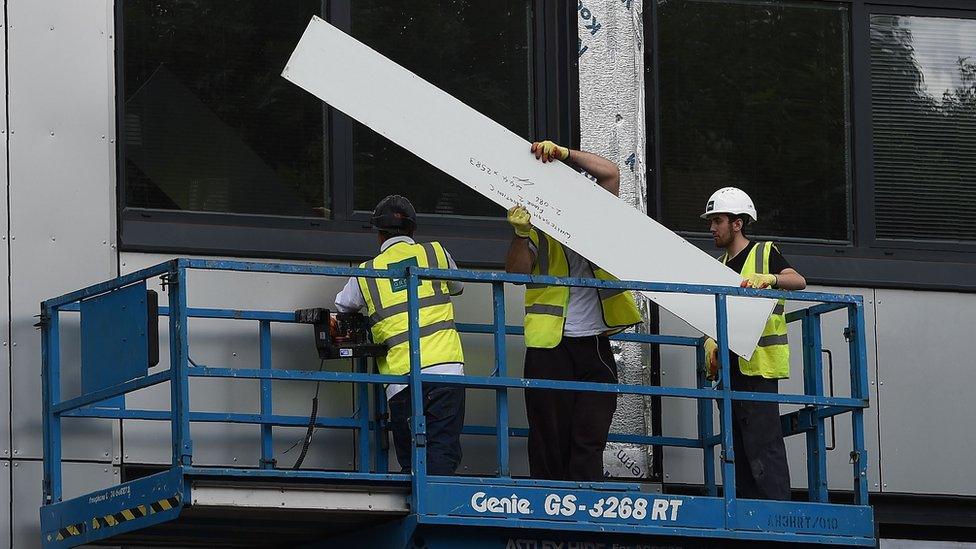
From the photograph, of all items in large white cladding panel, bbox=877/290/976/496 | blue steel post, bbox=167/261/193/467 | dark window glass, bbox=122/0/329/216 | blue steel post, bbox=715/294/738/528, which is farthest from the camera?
large white cladding panel, bbox=877/290/976/496

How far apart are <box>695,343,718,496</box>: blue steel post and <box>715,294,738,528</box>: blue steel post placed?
1171 millimetres

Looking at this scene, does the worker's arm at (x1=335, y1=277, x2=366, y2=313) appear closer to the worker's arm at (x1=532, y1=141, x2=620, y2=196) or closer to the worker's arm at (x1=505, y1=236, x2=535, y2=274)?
the worker's arm at (x1=505, y1=236, x2=535, y2=274)

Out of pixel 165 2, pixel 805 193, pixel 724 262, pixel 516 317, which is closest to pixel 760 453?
pixel 724 262

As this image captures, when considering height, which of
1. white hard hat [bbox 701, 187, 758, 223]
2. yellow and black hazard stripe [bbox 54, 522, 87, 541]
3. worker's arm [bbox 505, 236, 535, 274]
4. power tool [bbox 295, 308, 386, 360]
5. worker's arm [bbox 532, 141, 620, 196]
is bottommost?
yellow and black hazard stripe [bbox 54, 522, 87, 541]

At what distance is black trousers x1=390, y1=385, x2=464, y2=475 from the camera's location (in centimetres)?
961

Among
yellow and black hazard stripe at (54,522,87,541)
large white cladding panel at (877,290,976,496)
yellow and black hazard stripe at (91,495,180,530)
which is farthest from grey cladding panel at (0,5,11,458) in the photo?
large white cladding panel at (877,290,976,496)

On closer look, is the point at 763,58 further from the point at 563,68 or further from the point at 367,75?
the point at 367,75

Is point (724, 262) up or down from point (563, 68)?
down

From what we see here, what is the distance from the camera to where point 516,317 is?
11320 millimetres

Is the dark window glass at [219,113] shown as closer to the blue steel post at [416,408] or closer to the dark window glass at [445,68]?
the dark window glass at [445,68]

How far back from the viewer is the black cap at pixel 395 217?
10.1 m

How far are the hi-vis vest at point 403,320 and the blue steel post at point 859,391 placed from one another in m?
2.18

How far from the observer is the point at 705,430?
10930mm

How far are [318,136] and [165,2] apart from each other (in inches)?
47.7
